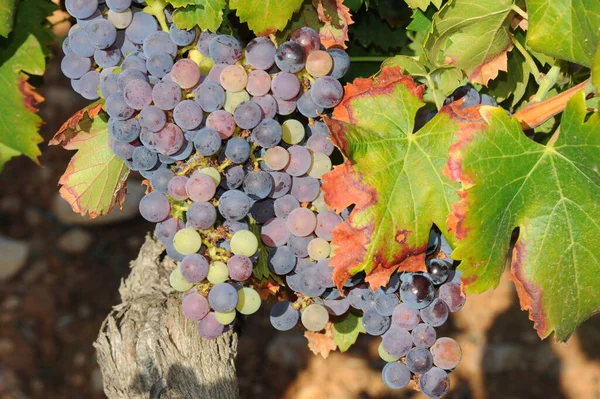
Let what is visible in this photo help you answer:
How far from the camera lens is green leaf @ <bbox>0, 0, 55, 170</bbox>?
4.36ft

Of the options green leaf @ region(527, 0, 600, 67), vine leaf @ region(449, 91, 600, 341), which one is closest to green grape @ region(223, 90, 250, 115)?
vine leaf @ region(449, 91, 600, 341)

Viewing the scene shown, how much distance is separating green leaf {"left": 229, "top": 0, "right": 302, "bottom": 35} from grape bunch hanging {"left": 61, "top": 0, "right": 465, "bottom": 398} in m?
0.03

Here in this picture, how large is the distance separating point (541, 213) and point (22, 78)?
2.96 ft

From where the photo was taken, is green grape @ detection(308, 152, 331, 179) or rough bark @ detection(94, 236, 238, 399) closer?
green grape @ detection(308, 152, 331, 179)

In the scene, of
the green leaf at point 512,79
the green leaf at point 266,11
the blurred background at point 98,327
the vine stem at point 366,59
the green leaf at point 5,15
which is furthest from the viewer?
the blurred background at point 98,327

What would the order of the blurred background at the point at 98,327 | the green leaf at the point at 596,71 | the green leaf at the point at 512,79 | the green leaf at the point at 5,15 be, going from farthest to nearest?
the blurred background at the point at 98,327
the green leaf at the point at 512,79
the green leaf at the point at 5,15
the green leaf at the point at 596,71

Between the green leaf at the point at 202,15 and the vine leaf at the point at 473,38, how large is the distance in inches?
12.8

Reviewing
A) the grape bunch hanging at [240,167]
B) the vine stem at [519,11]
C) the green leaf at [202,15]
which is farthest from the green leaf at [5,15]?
the vine stem at [519,11]

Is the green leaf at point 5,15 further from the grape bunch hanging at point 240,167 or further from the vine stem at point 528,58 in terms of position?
the vine stem at point 528,58

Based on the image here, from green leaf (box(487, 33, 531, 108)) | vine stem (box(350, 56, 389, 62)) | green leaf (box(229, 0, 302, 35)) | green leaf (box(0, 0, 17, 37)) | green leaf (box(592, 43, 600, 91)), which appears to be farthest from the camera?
vine stem (box(350, 56, 389, 62))

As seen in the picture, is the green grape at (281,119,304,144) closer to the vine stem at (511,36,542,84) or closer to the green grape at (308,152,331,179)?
the green grape at (308,152,331,179)

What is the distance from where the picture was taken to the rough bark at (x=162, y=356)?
4.30 ft

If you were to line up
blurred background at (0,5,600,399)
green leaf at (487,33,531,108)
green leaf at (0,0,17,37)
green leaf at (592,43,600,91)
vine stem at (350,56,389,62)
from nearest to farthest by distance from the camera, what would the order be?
green leaf at (592,43,600,91), green leaf at (0,0,17,37), green leaf at (487,33,531,108), vine stem at (350,56,389,62), blurred background at (0,5,600,399)

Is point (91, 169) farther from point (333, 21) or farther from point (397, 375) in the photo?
point (397, 375)
